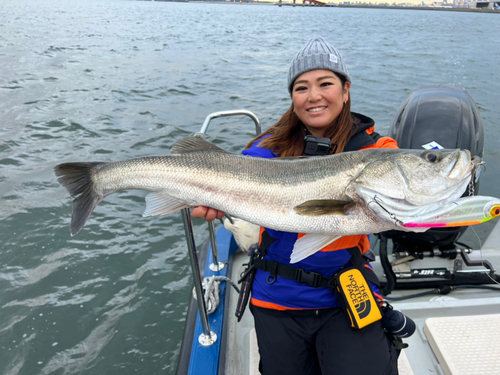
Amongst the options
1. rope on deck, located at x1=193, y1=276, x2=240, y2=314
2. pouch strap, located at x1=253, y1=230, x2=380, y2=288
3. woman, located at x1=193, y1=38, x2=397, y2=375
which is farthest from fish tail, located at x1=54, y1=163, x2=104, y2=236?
rope on deck, located at x1=193, y1=276, x2=240, y2=314

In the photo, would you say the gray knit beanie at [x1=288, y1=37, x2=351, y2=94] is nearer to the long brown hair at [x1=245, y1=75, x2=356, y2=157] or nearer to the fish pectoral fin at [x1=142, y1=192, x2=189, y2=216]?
the long brown hair at [x1=245, y1=75, x2=356, y2=157]

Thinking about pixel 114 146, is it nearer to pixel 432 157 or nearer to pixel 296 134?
pixel 296 134

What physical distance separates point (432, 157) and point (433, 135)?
1.97 metres

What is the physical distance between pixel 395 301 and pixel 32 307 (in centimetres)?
429

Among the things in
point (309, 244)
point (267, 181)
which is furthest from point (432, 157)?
point (267, 181)

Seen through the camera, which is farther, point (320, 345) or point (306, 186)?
point (320, 345)

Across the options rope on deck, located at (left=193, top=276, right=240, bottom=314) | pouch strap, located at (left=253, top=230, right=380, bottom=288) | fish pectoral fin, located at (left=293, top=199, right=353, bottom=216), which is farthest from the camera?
rope on deck, located at (left=193, top=276, right=240, bottom=314)

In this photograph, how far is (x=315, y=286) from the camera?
240 cm

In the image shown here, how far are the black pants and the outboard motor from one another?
47.3 inches

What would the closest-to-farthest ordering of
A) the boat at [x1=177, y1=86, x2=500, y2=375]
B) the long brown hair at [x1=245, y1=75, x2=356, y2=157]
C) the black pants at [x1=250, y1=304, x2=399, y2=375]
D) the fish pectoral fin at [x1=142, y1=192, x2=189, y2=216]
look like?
the black pants at [x1=250, y1=304, x2=399, y2=375], the fish pectoral fin at [x1=142, y1=192, x2=189, y2=216], the long brown hair at [x1=245, y1=75, x2=356, y2=157], the boat at [x1=177, y1=86, x2=500, y2=375]

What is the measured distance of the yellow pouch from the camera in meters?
2.27

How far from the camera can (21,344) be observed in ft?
13.4

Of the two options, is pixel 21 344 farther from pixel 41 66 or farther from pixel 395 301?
pixel 41 66

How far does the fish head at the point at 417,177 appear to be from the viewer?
80.3 inches
